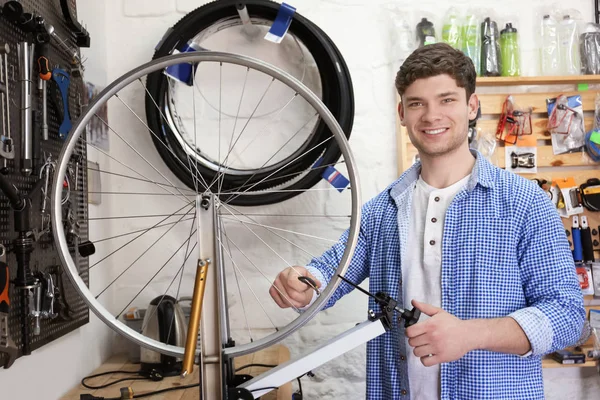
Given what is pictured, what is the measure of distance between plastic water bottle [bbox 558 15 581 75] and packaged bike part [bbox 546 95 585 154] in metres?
0.09

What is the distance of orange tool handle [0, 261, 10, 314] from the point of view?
1069mm

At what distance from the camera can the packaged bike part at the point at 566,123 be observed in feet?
6.17

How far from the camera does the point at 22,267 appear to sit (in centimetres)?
115

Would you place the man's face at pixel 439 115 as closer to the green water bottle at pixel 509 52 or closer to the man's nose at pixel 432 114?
the man's nose at pixel 432 114

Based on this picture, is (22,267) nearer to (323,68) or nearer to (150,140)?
(150,140)

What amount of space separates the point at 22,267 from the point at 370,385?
2.58 ft

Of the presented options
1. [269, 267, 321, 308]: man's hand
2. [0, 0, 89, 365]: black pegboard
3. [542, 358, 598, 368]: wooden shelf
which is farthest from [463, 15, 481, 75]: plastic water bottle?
[0, 0, 89, 365]: black pegboard

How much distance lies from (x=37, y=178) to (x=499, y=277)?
39.3 inches

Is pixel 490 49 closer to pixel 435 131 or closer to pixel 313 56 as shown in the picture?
pixel 313 56

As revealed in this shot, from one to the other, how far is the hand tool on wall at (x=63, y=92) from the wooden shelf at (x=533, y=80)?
47.4 inches

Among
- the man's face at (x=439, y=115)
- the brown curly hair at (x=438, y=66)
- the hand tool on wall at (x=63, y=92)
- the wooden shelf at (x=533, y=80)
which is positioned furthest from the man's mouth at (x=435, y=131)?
the hand tool on wall at (x=63, y=92)

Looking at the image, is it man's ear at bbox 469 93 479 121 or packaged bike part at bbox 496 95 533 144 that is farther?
packaged bike part at bbox 496 95 533 144

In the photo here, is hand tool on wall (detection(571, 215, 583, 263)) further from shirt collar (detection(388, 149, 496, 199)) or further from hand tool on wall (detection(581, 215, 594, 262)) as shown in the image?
shirt collar (detection(388, 149, 496, 199))

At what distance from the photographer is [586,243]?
185cm
